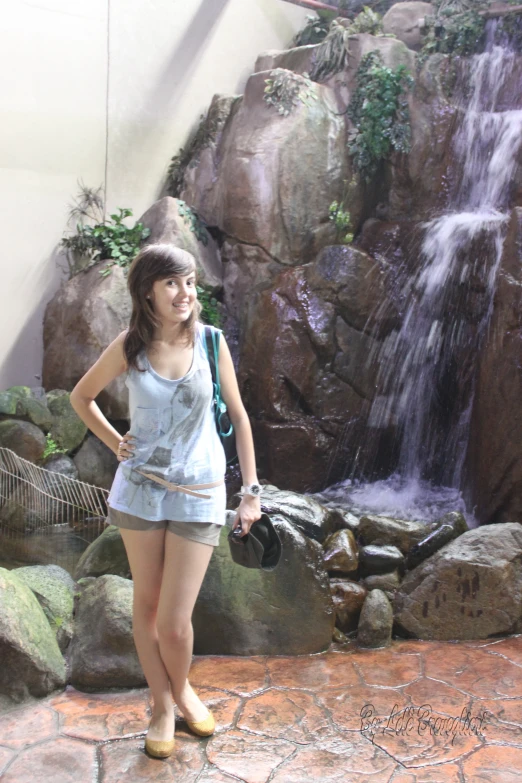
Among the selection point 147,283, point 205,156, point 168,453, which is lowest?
point 168,453

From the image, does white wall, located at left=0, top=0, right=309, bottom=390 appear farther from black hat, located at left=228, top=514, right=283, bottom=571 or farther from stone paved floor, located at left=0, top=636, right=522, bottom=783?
black hat, located at left=228, top=514, right=283, bottom=571

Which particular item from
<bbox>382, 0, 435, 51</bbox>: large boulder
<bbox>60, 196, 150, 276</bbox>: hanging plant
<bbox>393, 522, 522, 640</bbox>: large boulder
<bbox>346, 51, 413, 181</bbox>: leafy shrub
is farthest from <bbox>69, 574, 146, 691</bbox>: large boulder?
<bbox>382, 0, 435, 51</bbox>: large boulder

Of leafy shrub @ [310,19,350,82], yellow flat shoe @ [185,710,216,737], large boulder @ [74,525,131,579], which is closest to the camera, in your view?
yellow flat shoe @ [185,710,216,737]

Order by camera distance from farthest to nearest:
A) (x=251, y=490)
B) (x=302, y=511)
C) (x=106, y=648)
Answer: (x=302, y=511) < (x=106, y=648) < (x=251, y=490)

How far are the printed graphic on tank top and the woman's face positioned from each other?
18cm

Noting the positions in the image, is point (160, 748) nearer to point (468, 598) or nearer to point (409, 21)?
point (468, 598)

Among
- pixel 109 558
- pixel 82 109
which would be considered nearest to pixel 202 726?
pixel 109 558

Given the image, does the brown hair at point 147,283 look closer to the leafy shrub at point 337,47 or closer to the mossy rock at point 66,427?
the mossy rock at point 66,427

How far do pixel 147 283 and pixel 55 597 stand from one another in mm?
2081

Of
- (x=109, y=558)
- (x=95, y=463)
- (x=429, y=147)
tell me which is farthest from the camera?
(x=429, y=147)

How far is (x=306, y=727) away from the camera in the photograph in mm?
3146

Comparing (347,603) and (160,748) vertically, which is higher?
(347,603)

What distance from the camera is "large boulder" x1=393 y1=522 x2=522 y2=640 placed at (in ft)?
13.7

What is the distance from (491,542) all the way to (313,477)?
2993 millimetres
